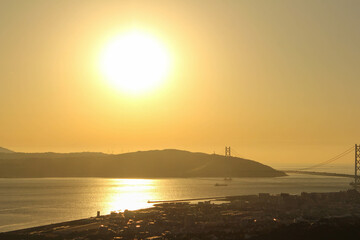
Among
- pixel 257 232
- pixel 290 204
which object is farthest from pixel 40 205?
pixel 257 232

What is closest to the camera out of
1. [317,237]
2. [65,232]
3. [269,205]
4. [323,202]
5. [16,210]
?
[317,237]

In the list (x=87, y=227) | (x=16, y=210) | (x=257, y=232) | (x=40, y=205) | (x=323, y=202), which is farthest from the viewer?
(x=40, y=205)

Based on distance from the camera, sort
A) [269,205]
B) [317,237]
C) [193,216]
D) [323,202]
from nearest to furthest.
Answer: [317,237] < [193,216] < [269,205] < [323,202]

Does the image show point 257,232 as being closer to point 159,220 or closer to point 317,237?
point 317,237

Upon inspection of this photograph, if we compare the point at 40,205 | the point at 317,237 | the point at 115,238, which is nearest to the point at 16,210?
the point at 40,205

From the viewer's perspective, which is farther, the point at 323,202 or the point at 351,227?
the point at 323,202

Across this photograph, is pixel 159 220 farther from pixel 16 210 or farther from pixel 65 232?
pixel 16 210
